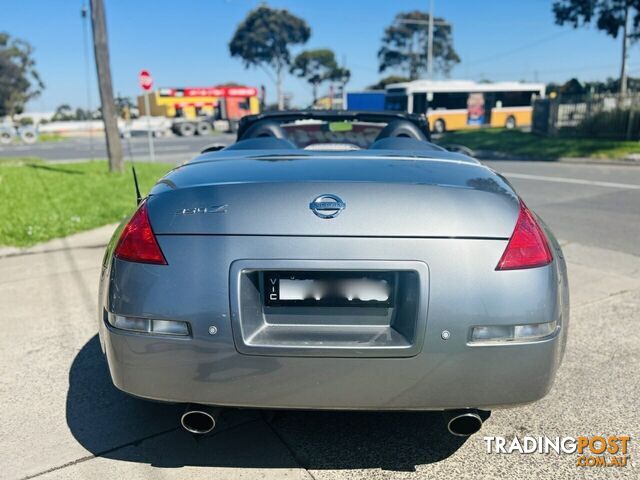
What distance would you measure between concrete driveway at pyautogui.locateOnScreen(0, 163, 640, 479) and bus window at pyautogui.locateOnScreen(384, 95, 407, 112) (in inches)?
1179

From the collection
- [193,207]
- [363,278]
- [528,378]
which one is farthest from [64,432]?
[528,378]

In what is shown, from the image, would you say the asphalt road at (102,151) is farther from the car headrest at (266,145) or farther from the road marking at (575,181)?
the car headrest at (266,145)

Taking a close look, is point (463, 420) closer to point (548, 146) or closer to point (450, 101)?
point (548, 146)

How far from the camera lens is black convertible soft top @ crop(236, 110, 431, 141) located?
13.5 feet

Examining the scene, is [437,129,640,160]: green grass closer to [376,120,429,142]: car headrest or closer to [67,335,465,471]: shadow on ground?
Result: [376,120,429,142]: car headrest

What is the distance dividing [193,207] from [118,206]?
6.68 m

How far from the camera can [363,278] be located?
76.0 inches

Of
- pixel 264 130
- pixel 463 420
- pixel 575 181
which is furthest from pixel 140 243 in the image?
pixel 575 181

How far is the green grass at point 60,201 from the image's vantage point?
22.3 feet

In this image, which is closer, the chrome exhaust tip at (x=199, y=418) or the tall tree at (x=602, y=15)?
the chrome exhaust tip at (x=199, y=418)

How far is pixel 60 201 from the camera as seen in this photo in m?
8.66

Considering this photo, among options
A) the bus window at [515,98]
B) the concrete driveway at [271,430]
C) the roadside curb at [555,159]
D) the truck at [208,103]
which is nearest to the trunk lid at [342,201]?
the concrete driveway at [271,430]

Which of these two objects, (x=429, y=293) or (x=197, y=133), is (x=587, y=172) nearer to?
(x=429, y=293)

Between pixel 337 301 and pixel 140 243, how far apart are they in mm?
766
